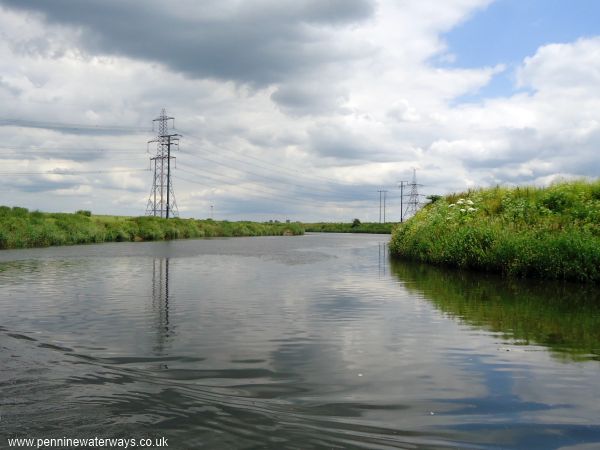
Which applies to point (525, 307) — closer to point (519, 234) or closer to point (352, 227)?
point (519, 234)

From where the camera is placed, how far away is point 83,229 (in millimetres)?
56156

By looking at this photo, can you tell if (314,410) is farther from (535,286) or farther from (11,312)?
(535,286)

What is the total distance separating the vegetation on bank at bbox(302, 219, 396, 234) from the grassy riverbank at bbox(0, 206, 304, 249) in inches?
2185

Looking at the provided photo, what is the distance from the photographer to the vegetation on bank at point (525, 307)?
1135 centimetres

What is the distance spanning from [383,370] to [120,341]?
5691mm

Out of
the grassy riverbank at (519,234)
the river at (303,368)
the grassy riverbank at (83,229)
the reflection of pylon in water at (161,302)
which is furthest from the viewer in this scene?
the grassy riverbank at (83,229)

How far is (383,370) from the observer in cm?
880

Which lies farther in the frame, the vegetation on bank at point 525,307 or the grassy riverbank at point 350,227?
the grassy riverbank at point 350,227

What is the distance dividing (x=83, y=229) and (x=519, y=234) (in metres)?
48.0

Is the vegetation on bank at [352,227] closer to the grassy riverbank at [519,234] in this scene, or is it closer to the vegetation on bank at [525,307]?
the grassy riverbank at [519,234]

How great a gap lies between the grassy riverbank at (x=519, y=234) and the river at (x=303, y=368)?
3082 mm

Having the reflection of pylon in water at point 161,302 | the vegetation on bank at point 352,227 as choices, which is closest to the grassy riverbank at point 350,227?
the vegetation on bank at point 352,227

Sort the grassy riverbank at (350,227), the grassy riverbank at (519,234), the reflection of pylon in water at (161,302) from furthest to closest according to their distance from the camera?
1. the grassy riverbank at (350,227)
2. the grassy riverbank at (519,234)
3. the reflection of pylon in water at (161,302)

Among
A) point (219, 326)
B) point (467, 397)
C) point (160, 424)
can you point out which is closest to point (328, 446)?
point (160, 424)
